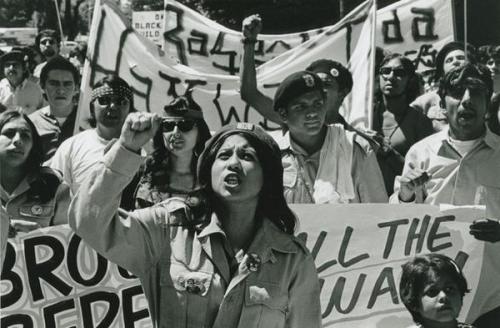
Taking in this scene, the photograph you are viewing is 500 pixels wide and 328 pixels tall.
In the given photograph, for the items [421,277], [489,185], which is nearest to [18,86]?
[489,185]

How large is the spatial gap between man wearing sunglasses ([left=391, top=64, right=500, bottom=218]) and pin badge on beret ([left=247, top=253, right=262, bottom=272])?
196cm

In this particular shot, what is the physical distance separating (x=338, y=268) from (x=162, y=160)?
3.58ft

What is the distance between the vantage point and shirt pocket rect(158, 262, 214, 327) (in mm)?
2756

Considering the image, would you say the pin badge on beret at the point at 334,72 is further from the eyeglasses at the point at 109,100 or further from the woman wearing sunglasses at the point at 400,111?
the eyeglasses at the point at 109,100

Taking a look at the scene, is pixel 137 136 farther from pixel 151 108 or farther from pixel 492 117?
pixel 151 108

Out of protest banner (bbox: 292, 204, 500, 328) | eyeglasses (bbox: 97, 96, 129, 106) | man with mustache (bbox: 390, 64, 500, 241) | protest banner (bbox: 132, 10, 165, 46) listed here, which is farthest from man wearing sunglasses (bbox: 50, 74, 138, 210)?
protest banner (bbox: 132, 10, 165, 46)

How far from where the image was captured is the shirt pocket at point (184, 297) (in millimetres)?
2756

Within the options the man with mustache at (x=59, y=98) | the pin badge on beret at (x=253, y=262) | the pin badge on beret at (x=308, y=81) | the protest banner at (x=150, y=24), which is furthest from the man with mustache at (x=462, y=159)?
the protest banner at (x=150, y=24)

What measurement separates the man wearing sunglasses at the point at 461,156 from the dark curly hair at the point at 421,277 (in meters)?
0.65

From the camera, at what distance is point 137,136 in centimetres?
263

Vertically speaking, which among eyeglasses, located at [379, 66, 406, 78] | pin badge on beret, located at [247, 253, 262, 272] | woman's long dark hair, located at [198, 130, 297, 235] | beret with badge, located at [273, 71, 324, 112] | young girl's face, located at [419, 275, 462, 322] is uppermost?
eyeglasses, located at [379, 66, 406, 78]

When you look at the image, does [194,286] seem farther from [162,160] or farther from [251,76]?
[251,76]

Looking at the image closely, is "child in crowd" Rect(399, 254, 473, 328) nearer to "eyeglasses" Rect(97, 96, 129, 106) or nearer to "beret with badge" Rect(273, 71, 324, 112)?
"beret with badge" Rect(273, 71, 324, 112)

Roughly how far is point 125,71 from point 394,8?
2.50m
